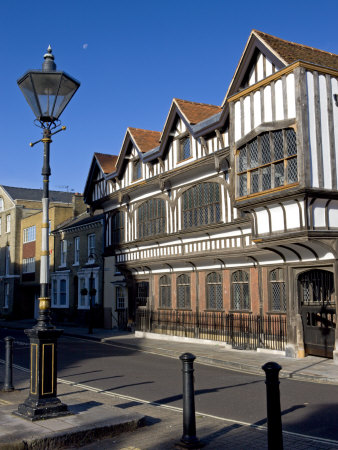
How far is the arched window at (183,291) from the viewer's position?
22.8 metres

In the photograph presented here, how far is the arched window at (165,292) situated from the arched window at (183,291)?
792 mm

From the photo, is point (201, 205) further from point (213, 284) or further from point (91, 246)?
point (91, 246)

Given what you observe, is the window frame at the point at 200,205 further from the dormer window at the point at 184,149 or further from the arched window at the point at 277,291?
the arched window at the point at 277,291

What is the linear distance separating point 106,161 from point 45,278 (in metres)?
22.2

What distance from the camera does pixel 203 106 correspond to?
23109 mm

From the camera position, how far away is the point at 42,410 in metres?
7.39

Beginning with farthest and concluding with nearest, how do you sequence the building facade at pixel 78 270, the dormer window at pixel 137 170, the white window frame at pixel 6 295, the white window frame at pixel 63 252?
1. the white window frame at pixel 6 295
2. the white window frame at pixel 63 252
3. the building facade at pixel 78 270
4. the dormer window at pixel 137 170

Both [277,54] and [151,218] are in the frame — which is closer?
[277,54]

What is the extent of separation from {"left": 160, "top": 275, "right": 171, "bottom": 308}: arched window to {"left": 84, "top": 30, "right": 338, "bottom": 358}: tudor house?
0.26 ft

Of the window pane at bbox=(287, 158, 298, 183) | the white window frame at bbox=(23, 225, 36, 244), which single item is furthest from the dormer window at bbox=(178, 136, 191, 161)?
the white window frame at bbox=(23, 225, 36, 244)

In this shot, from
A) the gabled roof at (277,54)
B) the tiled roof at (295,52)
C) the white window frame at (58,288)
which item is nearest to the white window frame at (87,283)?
the white window frame at (58,288)

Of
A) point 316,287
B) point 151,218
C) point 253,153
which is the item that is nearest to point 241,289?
point 316,287

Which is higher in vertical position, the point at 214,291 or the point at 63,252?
the point at 63,252

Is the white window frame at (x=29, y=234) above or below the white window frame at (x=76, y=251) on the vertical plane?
above
